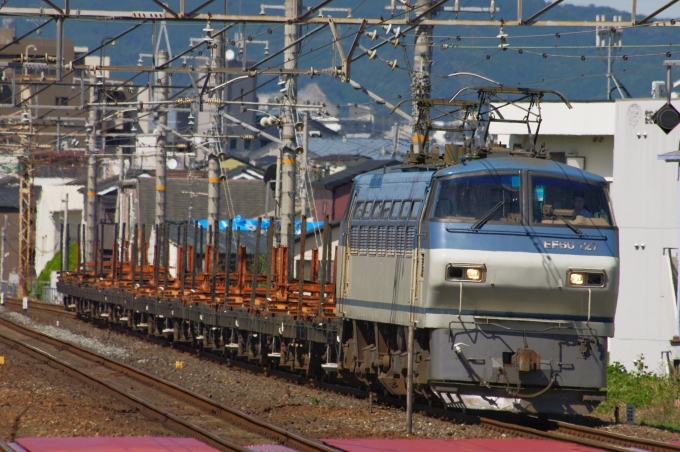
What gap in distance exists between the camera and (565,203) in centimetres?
1390

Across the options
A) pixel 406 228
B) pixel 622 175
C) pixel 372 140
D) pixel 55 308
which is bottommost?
pixel 55 308

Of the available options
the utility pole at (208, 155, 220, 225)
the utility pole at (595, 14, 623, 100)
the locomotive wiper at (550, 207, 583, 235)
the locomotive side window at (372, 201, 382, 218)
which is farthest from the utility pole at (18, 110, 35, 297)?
the locomotive wiper at (550, 207, 583, 235)

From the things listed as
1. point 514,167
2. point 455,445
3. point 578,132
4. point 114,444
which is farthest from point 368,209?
point 578,132

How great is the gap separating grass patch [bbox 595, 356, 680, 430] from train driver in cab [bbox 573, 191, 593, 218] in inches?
91.7

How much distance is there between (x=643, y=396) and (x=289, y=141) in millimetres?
10159

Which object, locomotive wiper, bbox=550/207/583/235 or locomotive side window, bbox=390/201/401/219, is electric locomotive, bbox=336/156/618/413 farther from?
locomotive side window, bbox=390/201/401/219

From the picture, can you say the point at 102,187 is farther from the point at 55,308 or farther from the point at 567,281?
the point at 567,281

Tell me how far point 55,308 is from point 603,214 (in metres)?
38.9

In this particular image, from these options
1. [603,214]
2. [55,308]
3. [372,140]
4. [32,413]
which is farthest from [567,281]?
[372,140]

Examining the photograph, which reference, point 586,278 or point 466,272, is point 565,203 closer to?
point 586,278

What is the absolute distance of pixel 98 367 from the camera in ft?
76.4

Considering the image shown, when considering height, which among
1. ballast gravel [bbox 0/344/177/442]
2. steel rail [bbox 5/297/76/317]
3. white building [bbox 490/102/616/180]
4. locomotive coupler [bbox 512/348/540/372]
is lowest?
steel rail [bbox 5/297/76/317]

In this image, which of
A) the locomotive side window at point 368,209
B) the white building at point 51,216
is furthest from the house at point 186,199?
the locomotive side window at point 368,209

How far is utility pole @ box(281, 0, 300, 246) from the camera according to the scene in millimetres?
24031
